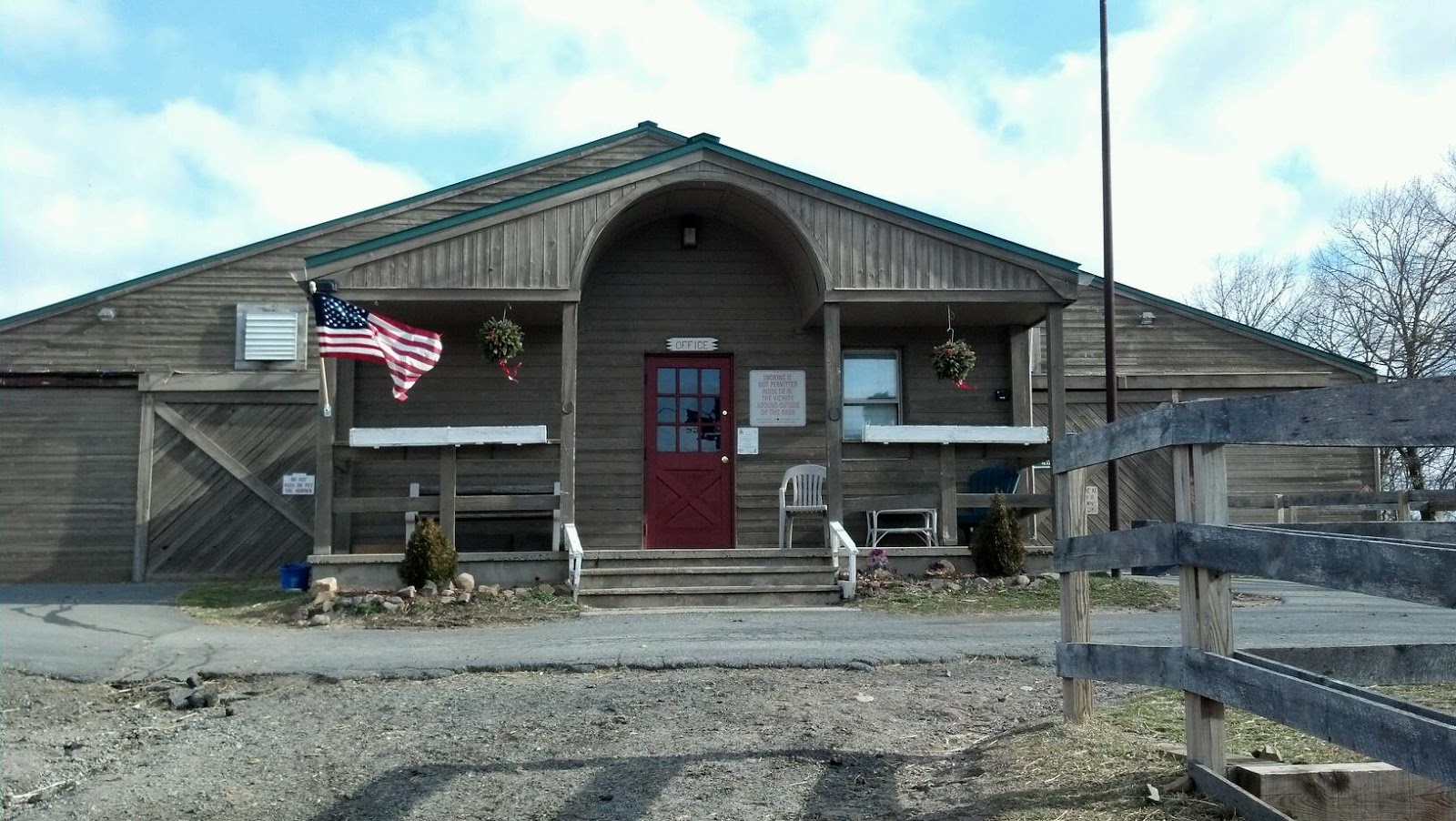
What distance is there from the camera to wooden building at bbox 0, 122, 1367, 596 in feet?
Result: 39.2

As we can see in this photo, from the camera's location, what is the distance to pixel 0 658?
7.90 meters

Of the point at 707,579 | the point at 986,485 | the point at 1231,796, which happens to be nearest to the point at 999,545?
the point at 986,485

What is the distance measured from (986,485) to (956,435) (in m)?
1.95

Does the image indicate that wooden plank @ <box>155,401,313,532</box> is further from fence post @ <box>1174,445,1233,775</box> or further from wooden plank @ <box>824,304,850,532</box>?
fence post @ <box>1174,445,1233,775</box>

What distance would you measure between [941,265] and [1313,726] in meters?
9.46

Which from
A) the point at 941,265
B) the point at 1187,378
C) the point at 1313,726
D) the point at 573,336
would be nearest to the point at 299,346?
the point at 573,336

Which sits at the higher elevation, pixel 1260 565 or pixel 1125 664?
pixel 1260 565

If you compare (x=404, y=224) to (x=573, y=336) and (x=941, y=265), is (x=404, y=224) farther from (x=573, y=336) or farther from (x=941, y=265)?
(x=941, y=265)

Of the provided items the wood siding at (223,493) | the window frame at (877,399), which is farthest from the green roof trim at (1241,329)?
the wood siding at (223,493)

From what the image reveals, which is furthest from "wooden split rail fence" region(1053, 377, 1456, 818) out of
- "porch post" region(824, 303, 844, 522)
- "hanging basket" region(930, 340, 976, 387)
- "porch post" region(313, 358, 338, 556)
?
"porch post" region(313, 358, 338, 556)

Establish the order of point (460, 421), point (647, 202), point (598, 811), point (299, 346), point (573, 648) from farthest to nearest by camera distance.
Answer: point (299, 346) → point (460, 421) → point (647, 202) → point (573, 648) → point (598, 811)

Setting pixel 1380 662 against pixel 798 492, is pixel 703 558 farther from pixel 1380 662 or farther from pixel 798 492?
pixel 1380 662

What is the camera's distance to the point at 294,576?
12.3m

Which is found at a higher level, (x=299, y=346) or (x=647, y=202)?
(x=647, y=202)
